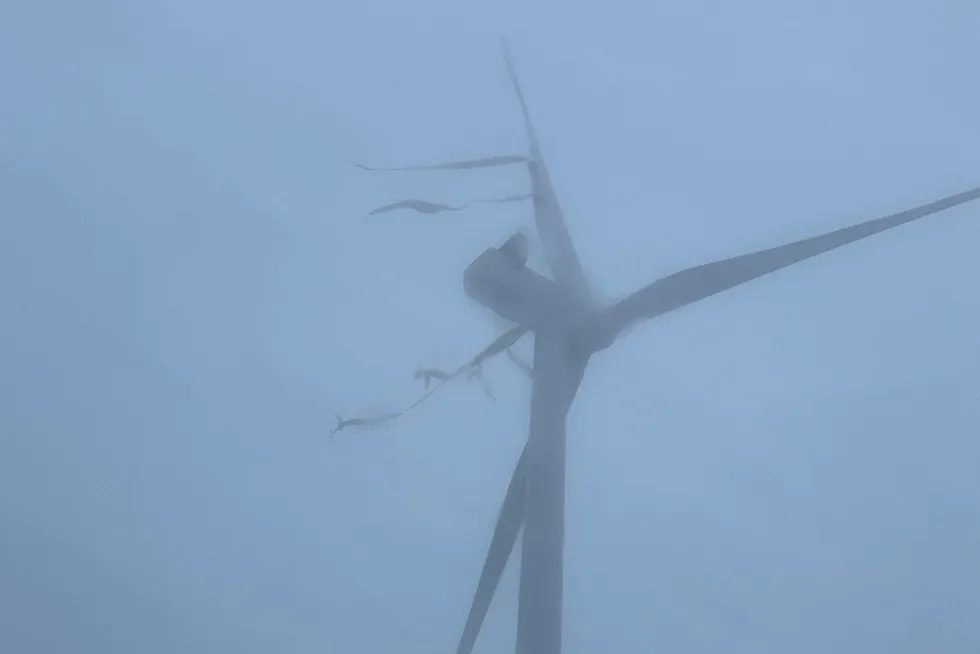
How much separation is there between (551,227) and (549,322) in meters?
1.04

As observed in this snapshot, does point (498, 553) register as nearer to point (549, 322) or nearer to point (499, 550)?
point (499, 550)

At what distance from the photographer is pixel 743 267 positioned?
778cm

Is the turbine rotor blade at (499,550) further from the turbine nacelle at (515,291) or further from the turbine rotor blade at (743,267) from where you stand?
A: the turbine rotor blade at (743,267)

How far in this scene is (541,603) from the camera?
22.9ft

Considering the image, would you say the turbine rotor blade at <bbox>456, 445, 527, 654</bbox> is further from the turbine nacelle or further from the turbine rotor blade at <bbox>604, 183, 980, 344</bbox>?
the turbine rotor blade at <bbox>604, 183, 980, 344</bbox>

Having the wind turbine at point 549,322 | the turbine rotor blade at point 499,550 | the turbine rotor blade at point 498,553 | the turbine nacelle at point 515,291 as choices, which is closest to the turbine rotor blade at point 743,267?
the wind turbine at point 549,322

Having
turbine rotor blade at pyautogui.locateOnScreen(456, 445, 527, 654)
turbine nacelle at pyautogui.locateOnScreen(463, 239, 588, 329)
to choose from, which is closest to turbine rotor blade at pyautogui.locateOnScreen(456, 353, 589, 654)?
turbine rotor blade at pyautogui.locateOnScreen(456, 445, 527, 654)

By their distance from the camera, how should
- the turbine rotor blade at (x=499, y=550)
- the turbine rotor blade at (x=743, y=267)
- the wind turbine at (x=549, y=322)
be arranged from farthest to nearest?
the turbine rotor blade at (x=499, y=550) < the turbine rotor blade at (x=743, y=267) < the wind turbine at (x=549, y=322)

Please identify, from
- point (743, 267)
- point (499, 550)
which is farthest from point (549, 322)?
point (499, 550)

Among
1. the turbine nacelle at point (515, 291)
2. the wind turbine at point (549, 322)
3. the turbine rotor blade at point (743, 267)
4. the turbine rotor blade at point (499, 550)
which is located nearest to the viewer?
the wind turbine at point (549, 322)

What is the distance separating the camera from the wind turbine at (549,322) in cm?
710

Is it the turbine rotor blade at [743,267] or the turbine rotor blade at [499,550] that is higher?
the turbine rotor blade at [743,267]

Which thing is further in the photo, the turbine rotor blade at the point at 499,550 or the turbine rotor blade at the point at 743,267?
the turbine rotor blade at the point at 499,550

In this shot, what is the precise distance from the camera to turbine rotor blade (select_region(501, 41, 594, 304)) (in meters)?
8.56
